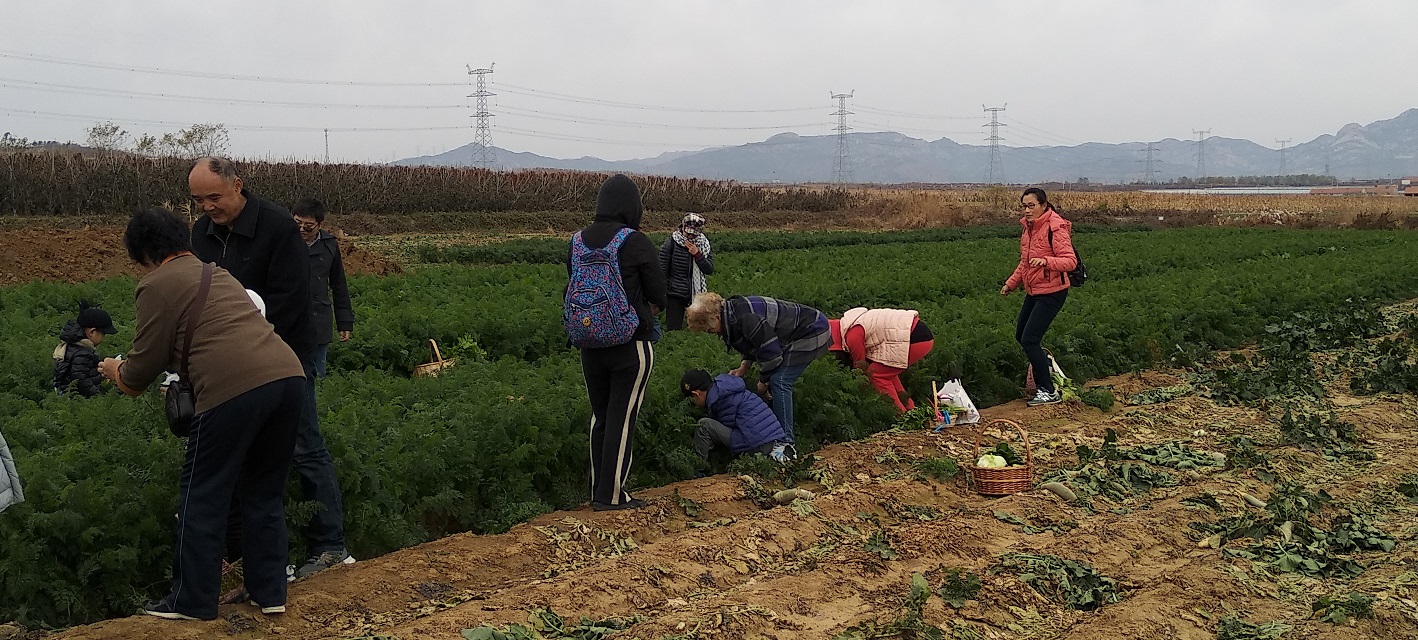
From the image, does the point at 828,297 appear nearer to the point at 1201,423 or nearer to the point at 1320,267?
the point at 1201,423

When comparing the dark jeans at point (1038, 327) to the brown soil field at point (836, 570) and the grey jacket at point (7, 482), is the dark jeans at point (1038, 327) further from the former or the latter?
the grey jacket at point (7, 482)

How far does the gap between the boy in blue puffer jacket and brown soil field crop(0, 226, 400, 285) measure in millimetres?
16470

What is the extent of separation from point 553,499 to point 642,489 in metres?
0.69

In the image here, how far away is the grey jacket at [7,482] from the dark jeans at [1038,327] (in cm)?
832

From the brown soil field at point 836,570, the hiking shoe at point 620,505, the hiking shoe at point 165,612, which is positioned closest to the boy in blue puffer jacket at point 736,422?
the brown soil field at point 836,570

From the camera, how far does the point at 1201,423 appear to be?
1019 cm

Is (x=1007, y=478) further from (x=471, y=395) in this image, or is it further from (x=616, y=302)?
(x=471, y=395)

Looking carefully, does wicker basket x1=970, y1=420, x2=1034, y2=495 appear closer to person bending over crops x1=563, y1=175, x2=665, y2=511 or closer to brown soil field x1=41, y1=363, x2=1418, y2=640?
brown soil field x1=41, y1=363, x2=1418, y2=640

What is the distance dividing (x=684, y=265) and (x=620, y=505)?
374 cm

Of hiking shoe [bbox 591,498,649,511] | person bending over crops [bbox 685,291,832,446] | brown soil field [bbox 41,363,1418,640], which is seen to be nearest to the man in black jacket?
brown soil field [bbox 41,363,1418,640]

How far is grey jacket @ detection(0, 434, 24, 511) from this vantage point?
14.3ft

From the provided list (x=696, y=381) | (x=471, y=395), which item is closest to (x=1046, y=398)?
(x=696, y=381)

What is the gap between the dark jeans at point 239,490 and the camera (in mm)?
4734

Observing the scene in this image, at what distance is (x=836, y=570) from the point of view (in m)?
6.02
